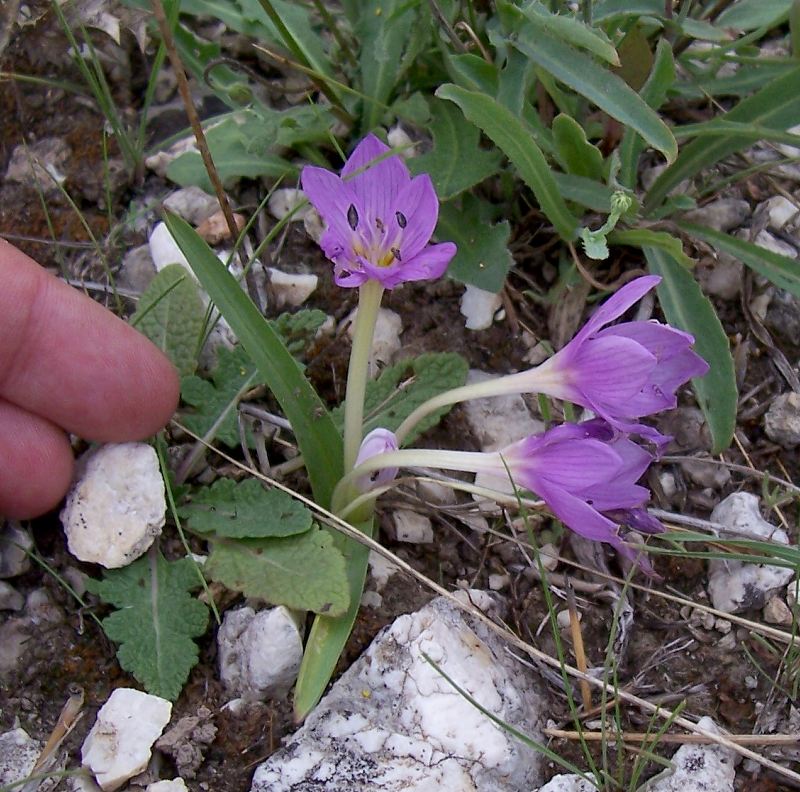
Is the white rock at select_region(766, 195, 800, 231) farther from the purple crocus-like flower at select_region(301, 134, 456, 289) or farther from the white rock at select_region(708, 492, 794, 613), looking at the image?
the purple crocus-like flower at select_region(301, 134, 456, 289)

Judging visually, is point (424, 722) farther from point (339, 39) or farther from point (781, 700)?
point (339, 39)

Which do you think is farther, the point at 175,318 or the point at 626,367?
the point at 175,318

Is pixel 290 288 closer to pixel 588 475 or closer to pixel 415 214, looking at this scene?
pixel 415 214

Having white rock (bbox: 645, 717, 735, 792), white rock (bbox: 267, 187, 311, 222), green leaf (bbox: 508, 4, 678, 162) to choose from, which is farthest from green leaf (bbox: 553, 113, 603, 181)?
white rock (bbox: 645, 717, 735, 792)

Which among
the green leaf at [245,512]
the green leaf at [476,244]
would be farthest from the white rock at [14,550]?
the green leaf at [476,244]

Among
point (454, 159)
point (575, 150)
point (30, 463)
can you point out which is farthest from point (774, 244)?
point (30, 463)

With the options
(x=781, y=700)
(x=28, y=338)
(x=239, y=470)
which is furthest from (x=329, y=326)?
(x=781, y=700)

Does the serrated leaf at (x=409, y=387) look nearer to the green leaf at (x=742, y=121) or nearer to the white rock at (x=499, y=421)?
the white rock at (x=499, y=421)
